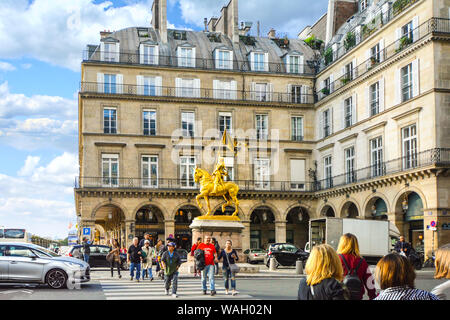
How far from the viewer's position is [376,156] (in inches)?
1657

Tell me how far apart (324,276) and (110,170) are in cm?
4522

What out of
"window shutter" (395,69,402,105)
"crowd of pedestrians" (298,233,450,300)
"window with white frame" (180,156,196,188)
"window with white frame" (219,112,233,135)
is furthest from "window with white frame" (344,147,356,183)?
"crowd of pedestrians" (298,233,450,300)

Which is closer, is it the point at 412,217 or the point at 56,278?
the point at 56,278

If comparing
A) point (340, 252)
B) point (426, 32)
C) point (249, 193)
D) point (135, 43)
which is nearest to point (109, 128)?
point (135, 43)

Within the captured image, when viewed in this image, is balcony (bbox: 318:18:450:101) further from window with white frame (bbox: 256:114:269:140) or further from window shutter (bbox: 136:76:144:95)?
window shutter (bbox: 136:76:144:95)

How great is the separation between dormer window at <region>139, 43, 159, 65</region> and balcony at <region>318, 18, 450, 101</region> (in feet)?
48.4

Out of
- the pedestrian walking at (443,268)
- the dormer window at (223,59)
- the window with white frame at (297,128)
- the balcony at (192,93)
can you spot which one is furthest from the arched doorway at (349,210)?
the pedestrian walking at (443,268)

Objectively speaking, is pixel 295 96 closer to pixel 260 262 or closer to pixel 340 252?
pixel 260 262

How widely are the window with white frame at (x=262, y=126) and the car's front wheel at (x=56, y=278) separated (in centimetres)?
3490

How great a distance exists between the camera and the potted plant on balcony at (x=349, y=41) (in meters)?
46.8

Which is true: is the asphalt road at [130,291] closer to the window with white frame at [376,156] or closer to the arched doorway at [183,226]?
the window with white frame at [376,156]

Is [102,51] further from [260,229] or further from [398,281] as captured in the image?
[398,281]

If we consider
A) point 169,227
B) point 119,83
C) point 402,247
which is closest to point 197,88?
point 119,83

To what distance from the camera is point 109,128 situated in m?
50.1
